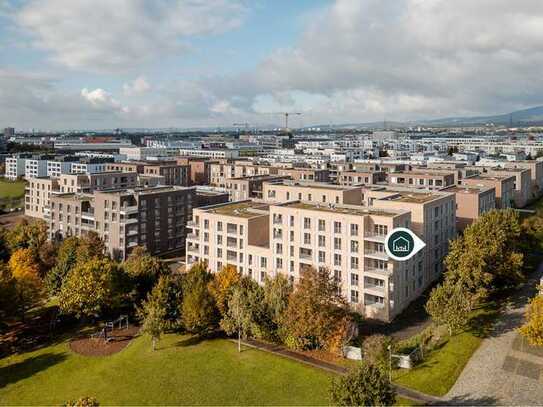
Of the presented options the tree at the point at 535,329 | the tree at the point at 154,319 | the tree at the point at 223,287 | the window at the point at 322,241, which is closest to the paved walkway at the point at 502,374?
the tree at the point at 535,329

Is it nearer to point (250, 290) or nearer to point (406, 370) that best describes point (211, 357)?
point (250, 290)

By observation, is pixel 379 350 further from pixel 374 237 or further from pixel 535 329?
pixel 374 237

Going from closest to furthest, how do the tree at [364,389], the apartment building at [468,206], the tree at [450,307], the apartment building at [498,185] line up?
the tree at [364,389]
the tree at [450,307]
the apartment building at [468,206]
the apartment building at [498,185]

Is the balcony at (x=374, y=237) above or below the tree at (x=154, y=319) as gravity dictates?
above

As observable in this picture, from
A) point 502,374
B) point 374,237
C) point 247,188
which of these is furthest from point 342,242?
point 247,188

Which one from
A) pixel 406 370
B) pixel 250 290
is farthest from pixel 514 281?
pixel 250 290

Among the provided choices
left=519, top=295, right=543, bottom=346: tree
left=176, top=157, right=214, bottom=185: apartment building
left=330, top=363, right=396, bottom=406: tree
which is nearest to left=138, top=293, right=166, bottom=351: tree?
left=330, top=363, right=396, bottom=406: tree

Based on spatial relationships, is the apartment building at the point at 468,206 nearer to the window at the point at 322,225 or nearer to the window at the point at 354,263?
the window at the point at 354,263

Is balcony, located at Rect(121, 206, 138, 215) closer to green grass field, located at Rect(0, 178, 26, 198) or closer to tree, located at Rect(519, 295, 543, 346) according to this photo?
tree, located at Rect(519, 295, 543, 346)
